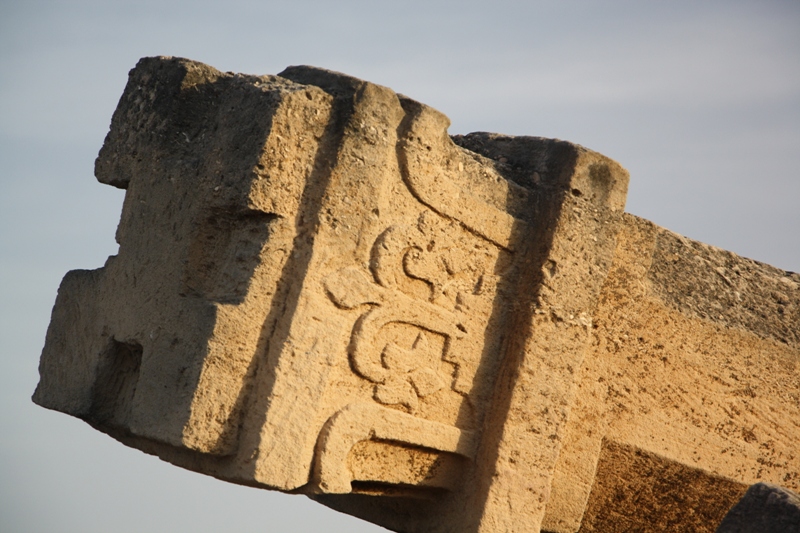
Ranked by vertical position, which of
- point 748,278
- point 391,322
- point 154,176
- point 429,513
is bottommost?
point 429,513

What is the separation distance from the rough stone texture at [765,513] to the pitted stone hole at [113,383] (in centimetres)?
226

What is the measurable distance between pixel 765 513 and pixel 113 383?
246cm

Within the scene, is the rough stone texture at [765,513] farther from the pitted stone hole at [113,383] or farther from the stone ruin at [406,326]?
the pitted stone hole at [113,383]

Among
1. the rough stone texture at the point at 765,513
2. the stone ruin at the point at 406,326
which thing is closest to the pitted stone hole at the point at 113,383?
the stone ruin at the point at 406,326

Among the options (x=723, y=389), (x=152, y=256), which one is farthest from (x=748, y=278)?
(x=152, y=256)

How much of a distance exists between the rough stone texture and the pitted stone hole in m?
2.26

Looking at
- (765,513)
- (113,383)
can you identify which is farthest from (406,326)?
(765,513)

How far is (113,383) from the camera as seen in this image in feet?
13.6

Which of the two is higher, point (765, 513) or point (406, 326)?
point (406, 326)

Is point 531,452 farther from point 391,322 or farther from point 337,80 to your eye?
point 337,80

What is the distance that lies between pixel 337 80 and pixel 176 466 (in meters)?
1.56

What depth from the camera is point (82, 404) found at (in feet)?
13.6

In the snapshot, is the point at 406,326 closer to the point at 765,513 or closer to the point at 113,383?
the point at 113,383

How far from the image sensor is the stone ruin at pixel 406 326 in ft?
12.4
